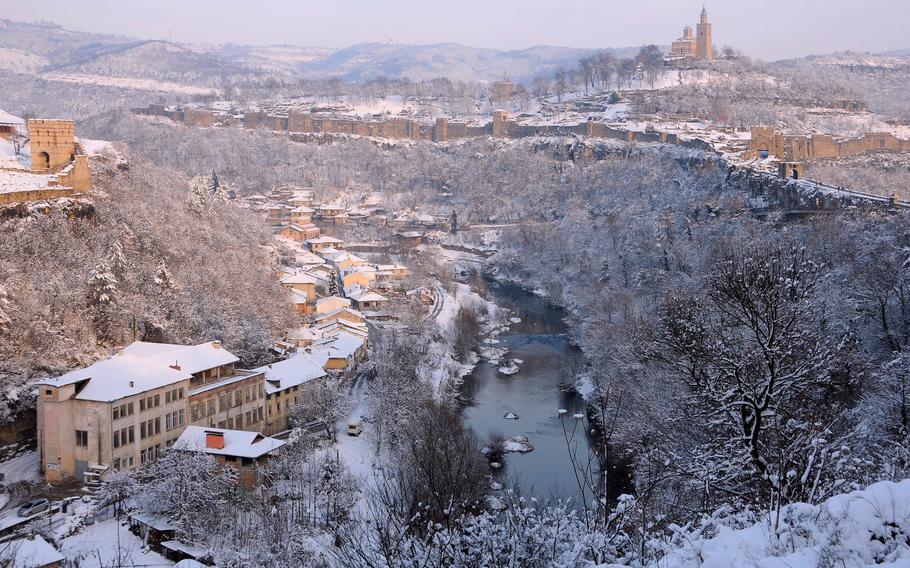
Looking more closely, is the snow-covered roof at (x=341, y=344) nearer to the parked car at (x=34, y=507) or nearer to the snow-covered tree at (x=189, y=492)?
the snow-covered tree at (x=189, y=492)

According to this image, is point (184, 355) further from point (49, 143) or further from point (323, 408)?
point (49, 143)

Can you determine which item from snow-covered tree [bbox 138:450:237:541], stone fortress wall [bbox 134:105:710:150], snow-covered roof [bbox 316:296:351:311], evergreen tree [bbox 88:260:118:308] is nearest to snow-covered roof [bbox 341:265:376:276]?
snow-covered roof [bbox 316:296:351:311]

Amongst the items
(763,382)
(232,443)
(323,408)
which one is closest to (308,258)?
(323,408)

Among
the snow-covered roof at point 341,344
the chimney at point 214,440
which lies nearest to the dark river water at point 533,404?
the snow-covered roof at point 341,344

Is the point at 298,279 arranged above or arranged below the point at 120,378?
below

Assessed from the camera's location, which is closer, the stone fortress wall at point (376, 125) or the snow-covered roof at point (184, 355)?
the snow-covered roof at point (184, 355)

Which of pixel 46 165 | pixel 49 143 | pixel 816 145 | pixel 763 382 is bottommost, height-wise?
pixel 763 382

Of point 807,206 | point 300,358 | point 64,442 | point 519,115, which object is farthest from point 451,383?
point 519,115

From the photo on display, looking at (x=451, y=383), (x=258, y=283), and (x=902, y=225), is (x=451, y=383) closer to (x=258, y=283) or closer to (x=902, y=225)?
(x=258, y=283)
